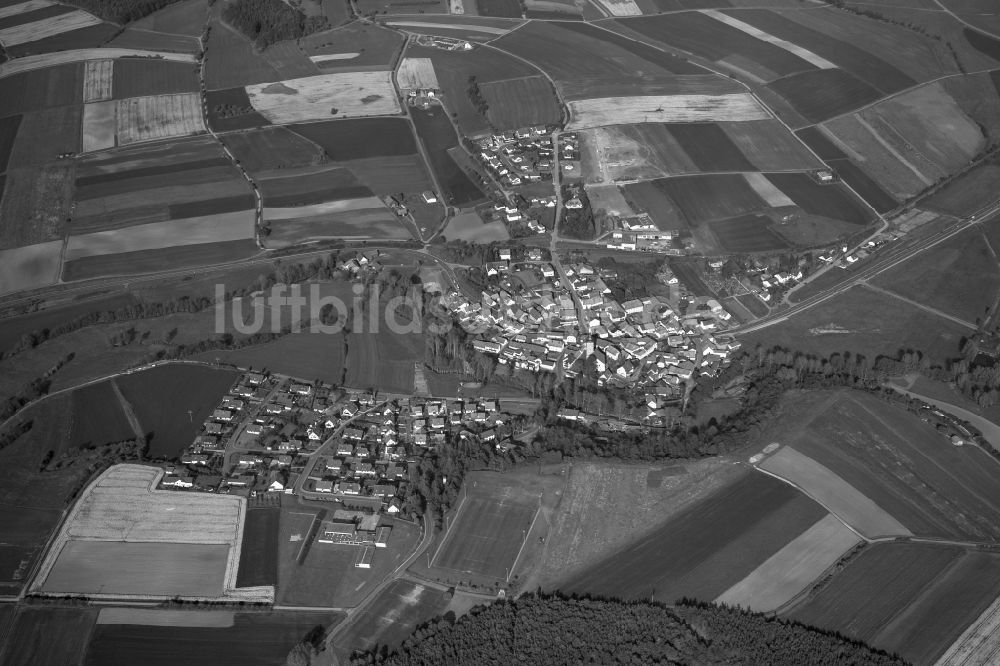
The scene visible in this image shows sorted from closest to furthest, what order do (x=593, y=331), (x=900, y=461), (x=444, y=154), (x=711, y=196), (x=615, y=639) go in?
(x=615, y=639)
(x=900, y=461)
(x=593, y=331)
(x=711, y=196)
(x=444, y=154)

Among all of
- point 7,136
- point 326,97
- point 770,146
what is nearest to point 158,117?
point 7,136

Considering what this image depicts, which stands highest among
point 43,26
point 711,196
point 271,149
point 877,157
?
point 43,26

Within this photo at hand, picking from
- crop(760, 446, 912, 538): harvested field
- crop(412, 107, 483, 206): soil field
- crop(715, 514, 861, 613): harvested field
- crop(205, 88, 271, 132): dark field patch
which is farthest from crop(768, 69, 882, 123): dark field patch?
crop(715, 514, 861, 613): harvested field

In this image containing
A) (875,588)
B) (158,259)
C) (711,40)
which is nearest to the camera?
(875,588)

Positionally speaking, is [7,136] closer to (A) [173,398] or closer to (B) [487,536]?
(A) [173,398]

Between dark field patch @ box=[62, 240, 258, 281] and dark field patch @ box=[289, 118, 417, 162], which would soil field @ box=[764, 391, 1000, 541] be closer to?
dark field patch @ box=[62, 240, 258, 281]

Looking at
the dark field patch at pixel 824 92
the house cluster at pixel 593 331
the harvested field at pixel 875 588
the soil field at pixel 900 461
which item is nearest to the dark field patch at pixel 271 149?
the house cluster at pixel 593 331

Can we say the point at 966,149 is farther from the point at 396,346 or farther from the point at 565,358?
the point at 396,346

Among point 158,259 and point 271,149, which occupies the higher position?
point 271,149
